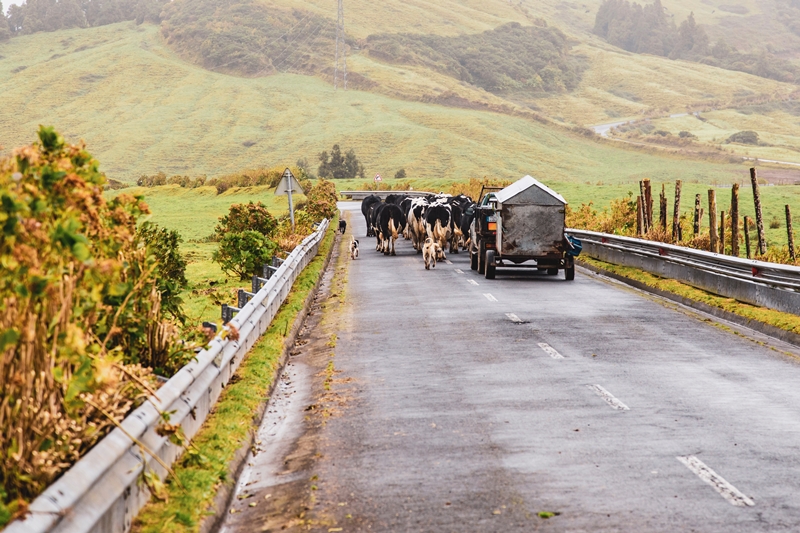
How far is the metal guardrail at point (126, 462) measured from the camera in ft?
18.0

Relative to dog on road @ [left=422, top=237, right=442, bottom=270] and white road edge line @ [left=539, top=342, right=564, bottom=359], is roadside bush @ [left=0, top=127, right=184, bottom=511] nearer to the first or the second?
white road edge line @ [left=539, top=342, right=564, bottom=359]

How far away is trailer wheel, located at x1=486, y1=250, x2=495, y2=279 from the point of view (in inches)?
1036

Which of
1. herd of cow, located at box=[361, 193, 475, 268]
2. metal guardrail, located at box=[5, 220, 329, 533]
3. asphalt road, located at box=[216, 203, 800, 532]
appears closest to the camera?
metal guardrail, located at box=[5, 220, 329, 533]

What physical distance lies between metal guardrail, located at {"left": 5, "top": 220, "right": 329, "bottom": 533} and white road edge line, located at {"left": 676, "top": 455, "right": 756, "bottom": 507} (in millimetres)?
4165

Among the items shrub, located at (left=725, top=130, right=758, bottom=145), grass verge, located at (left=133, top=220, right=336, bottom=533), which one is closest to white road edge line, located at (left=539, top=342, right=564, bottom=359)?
grass verge, located at (left=133, top=220, right=336, bottom=533)

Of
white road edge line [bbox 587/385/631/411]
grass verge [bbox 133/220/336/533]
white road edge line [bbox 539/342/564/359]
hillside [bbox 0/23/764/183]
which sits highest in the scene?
hillside [bbox 0/23/764/183]

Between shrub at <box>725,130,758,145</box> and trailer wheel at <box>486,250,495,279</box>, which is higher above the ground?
shrub at <box>725,130,758,145</box>

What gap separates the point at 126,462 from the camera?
6797 millimetres

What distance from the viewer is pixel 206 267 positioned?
3219 centimetres

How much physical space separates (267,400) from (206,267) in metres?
21.2

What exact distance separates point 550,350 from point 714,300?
7.25 metres

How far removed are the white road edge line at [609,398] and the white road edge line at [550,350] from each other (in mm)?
2248

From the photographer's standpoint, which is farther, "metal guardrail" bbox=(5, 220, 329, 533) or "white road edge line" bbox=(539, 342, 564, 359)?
"white road edge line" bbox=(539, 342, 564, 359)

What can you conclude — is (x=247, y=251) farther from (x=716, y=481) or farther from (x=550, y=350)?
(x=716, y=481)
